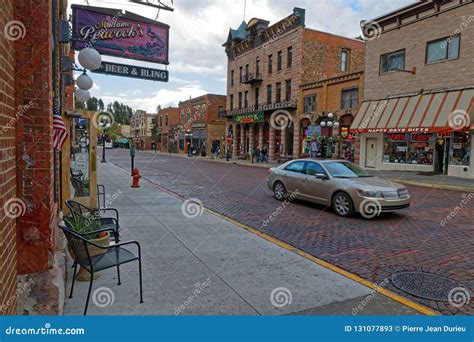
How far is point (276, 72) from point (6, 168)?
34.7 m

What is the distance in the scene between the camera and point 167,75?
816 cm

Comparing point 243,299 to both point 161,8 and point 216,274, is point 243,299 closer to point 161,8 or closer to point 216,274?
point 216,274

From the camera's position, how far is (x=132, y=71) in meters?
7.82

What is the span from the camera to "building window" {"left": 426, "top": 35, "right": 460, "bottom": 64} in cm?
1923

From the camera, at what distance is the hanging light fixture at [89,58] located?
21.3 ft

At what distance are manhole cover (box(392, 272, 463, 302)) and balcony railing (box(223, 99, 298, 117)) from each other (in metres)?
28.5

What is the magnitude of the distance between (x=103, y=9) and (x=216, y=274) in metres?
5.89

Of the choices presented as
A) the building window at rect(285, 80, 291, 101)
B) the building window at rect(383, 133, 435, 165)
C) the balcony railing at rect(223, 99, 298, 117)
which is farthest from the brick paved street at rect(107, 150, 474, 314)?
the building window at rect(285, 80, 291, 101)

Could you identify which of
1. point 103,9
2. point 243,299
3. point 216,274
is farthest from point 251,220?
point 103,9
